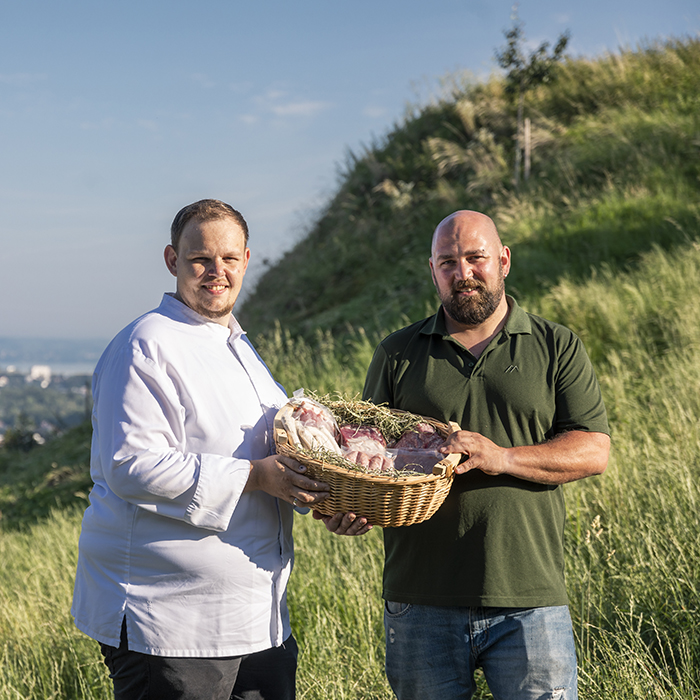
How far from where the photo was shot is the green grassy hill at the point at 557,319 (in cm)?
357

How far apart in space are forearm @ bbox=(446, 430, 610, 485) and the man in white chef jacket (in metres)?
0.49

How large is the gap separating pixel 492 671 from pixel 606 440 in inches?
39.3

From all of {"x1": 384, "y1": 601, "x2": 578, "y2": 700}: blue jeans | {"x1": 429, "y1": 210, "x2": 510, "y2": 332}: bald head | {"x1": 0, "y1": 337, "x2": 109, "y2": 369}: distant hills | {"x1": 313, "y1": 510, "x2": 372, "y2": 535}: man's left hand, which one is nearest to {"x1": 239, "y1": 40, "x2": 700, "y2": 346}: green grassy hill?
{"x1": 429, "y1": 210, "x2": 510, "y2": 332}: bald head

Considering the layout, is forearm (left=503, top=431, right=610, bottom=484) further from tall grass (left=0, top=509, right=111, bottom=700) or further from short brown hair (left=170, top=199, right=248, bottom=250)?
tall grass (left=0, top=509, right=111, bottom=700)

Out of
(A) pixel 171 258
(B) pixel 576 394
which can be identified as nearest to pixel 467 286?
(B) pixel 576 394

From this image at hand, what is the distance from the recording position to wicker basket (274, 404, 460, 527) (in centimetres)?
218

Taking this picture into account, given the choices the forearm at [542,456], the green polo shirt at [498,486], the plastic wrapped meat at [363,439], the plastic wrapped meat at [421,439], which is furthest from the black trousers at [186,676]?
the forearm at [542,456]

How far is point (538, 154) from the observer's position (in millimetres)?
13320

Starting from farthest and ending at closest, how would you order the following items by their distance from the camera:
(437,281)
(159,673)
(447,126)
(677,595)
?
(447,126), (677,595), (437,281), (159,673)

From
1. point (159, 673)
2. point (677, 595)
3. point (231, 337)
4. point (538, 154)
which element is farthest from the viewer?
point (538, 154)

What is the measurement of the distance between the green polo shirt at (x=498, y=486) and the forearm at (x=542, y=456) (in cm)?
9

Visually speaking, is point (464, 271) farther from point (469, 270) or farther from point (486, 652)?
point (486, 652)

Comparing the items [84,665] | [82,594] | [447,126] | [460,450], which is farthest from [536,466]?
[447,126]

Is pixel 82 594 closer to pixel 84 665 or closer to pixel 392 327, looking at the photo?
pixel 84 665
